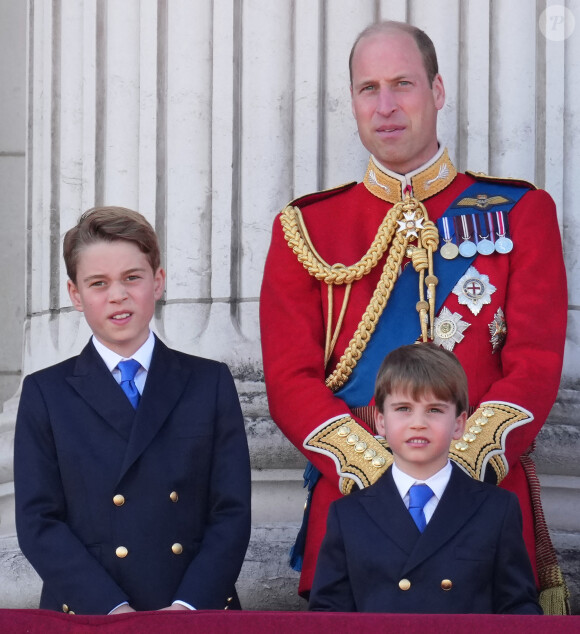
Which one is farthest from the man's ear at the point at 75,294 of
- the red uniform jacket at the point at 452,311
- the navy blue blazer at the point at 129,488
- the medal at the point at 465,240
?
the medal at the point at 465,240

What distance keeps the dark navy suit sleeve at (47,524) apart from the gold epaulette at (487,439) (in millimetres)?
814

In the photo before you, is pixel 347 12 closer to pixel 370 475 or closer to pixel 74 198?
pixel 74 198

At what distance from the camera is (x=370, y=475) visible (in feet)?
10.3

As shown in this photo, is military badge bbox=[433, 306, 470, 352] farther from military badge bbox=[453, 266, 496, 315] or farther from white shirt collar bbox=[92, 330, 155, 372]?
white shirt collar bbox=[92, 330, 155, 372]

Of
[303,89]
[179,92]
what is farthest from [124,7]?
[303,89]

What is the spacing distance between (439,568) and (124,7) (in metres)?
2.54

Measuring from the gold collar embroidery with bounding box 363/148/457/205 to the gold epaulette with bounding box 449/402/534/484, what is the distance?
27.1 inches

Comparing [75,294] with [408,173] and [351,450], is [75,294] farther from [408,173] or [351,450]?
[408,173]

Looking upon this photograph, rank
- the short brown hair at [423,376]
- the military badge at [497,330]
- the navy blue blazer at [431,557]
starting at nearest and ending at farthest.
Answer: the navy blue blazer at [431,557] → the short brown hair at [423,376] → the military badge at [497,330]

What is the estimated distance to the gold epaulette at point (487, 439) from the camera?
3.12 m

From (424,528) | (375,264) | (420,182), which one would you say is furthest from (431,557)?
(420,182)

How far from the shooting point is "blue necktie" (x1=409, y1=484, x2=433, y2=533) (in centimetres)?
293

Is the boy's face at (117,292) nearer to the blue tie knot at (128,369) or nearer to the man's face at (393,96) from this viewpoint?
the blue tie knot at (128,369)

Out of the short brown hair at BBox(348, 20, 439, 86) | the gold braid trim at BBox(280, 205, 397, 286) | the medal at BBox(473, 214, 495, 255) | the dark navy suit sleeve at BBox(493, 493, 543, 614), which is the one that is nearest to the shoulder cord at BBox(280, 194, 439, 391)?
the gold braid trim at BBox(280, 205, 397, 286)
